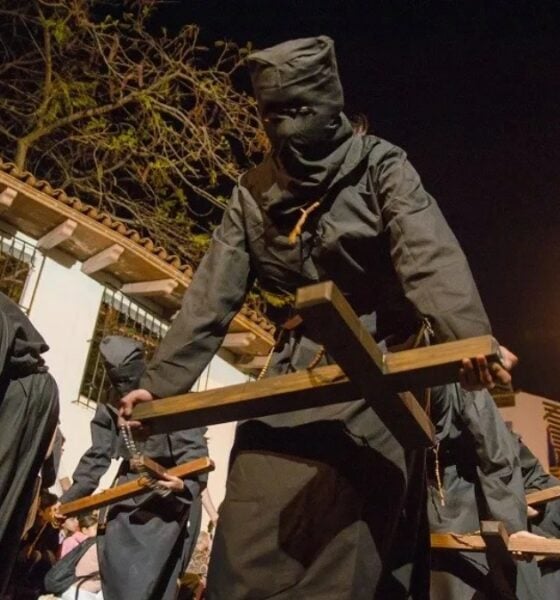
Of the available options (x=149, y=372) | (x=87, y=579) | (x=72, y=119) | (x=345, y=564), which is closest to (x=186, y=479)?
(x=87, y=579)

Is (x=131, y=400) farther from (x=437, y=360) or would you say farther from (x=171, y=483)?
(x=171, y=483)

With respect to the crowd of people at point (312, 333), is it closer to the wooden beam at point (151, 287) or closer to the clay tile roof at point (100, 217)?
the clay tile roof at point (100, 217)

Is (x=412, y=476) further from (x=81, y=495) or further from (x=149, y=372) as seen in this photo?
(x=81, y=495)

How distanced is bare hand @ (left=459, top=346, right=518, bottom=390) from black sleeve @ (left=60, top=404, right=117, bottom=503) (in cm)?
515

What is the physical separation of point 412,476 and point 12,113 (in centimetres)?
1259

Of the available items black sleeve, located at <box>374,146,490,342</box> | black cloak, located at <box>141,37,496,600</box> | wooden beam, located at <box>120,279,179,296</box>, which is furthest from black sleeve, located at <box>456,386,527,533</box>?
wooden beam, located at <box>120,279,179,296</box>

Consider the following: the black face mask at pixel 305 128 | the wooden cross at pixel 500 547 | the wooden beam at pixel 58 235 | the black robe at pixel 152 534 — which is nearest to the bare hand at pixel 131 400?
the black face mask at pixel 305 128

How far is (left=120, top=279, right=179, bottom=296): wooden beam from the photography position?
1241cm

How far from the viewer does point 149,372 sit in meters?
3.21

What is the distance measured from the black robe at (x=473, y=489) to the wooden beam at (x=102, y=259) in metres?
7.58

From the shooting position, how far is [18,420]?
4.51m

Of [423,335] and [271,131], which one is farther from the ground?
[271,131]

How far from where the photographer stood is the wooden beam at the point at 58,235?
11.3 metres

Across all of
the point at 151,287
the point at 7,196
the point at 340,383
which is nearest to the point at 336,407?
the point at 340,383
